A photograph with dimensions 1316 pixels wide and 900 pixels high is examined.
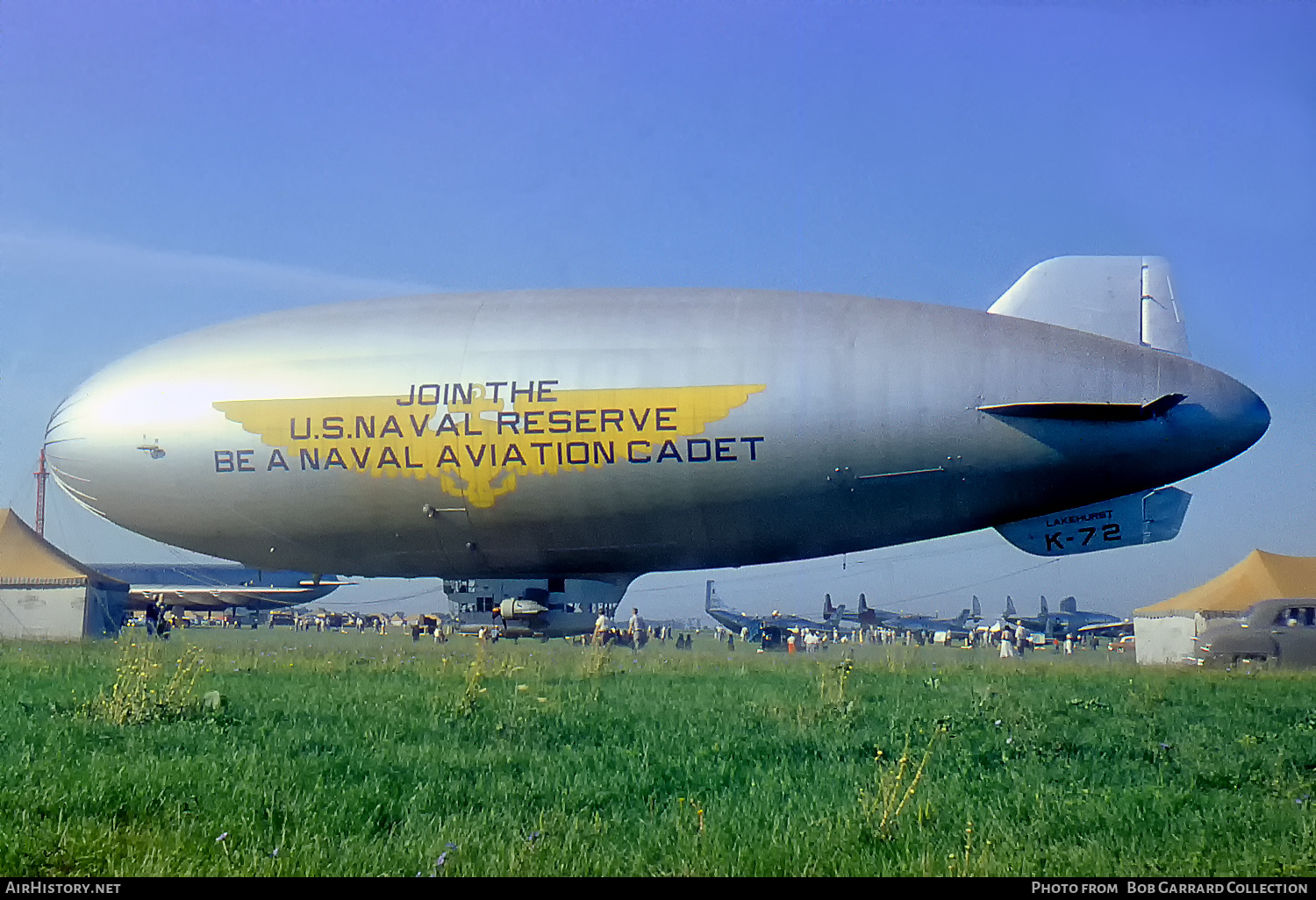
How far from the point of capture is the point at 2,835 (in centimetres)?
688

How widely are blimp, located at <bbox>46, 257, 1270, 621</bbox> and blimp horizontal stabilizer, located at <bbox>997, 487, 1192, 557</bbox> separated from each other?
33mm

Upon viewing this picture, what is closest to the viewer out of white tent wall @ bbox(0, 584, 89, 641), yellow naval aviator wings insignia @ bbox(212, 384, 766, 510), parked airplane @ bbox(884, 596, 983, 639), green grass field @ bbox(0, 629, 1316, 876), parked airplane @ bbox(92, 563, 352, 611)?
green grass field @ bbox(0, 629, 1316, 876)

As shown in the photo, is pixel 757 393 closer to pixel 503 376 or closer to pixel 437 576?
pixel 503 376

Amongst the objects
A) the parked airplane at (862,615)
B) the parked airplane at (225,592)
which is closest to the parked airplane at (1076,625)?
the parked airplane at (862,615)

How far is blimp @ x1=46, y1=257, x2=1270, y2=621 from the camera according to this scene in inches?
581

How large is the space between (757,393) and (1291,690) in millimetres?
10936

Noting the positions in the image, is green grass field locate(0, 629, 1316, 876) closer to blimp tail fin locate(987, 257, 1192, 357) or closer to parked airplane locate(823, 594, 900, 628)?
blimp tail fin locate(987, 257, 1192, 357)

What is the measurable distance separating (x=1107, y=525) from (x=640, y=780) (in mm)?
9197

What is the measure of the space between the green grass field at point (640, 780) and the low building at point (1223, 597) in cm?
1697

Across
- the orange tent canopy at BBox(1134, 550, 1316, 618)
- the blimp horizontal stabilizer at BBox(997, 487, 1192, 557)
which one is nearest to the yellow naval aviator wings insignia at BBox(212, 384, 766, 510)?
the blimp horizontal stabilizer at BBox(997, 487, 1192, 557)

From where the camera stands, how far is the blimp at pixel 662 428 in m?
14.8

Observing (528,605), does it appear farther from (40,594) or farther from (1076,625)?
(1076,625)

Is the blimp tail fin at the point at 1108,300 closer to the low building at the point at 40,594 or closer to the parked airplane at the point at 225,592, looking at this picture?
the low building at the point at 40,594

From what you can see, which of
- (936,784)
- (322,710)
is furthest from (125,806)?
(936,784)
